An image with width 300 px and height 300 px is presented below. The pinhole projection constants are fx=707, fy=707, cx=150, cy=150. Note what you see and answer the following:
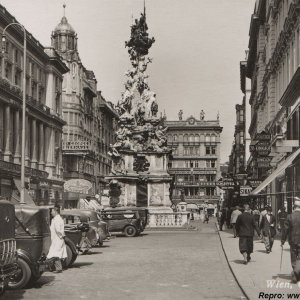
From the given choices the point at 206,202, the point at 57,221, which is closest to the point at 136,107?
the point at 57,221

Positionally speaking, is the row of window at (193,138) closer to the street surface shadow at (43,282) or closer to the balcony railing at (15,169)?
the balcony railing at (15,169)

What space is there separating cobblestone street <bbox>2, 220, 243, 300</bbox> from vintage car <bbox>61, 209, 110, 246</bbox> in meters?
0.67

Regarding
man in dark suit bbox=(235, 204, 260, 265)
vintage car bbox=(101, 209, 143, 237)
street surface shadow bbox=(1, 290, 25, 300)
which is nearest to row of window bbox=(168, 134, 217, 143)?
vintage car bbox=(101, 209, 143, 237)

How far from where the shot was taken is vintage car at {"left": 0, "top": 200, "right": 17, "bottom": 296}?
13.4 m

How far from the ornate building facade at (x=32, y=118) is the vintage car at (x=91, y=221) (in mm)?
28227

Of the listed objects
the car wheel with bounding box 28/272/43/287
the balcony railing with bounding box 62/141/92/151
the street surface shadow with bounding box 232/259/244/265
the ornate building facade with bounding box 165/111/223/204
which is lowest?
the car wheel with bounding box 28/272/43/287

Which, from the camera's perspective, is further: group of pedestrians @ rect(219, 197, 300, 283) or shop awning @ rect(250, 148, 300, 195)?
shop awning @ rect(250, 148, 300, 195)

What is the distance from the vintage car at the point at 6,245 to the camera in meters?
13.4

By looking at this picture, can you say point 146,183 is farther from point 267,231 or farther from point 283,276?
point 283,276

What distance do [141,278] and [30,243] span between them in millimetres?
3015

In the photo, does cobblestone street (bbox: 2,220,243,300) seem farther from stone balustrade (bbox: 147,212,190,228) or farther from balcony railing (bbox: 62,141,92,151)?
balcony railing (bbox: 62,141,92,151)

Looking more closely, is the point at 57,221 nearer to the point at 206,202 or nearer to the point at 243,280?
the point at 243,280

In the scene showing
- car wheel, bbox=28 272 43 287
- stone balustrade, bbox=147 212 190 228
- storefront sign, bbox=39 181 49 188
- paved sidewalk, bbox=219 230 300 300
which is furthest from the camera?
storefront sign, bbox=39 181 49 188

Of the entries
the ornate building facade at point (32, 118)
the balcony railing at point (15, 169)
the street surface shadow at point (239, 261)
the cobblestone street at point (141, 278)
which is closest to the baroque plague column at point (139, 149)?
the balcony railing at point (15, 169)
